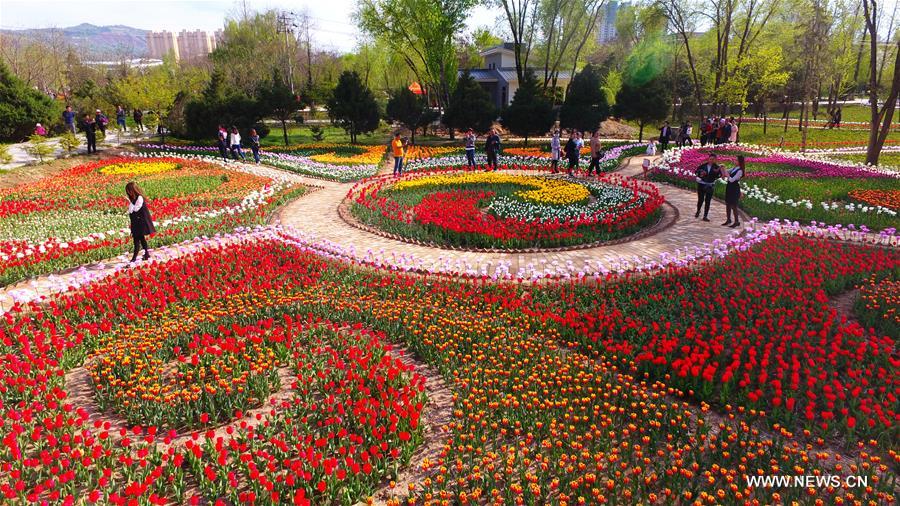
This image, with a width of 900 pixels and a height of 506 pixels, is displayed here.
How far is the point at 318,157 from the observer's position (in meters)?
26.1

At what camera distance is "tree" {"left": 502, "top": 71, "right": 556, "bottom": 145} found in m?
30.8

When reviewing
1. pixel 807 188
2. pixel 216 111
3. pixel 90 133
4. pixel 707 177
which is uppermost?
pixel 216 111

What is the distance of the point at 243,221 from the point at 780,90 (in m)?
61.4

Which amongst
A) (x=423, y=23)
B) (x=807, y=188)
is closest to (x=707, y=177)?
(x=807, y=188)

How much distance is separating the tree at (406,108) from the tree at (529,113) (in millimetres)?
6220

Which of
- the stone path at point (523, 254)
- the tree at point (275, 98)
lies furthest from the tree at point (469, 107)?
the stone path at point (523, 254)

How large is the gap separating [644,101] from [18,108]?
113ft

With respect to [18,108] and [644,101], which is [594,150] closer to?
[644,101]

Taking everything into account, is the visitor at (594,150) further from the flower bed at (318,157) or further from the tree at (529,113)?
the tree at (529,113)

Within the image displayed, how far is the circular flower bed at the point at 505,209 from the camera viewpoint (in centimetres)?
1180

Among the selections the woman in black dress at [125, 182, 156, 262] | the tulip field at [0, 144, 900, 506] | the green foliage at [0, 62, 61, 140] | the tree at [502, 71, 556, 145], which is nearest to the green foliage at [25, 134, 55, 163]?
the green foliage at [0, 62, 61, 140]

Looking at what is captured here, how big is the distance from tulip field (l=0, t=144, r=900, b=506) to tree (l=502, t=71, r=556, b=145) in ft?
62.8

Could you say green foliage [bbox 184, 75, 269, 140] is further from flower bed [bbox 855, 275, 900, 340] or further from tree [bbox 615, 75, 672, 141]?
flower bed [bbox 855, 275, 900, 340]

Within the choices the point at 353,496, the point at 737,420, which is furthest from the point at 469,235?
the point at 353,496
